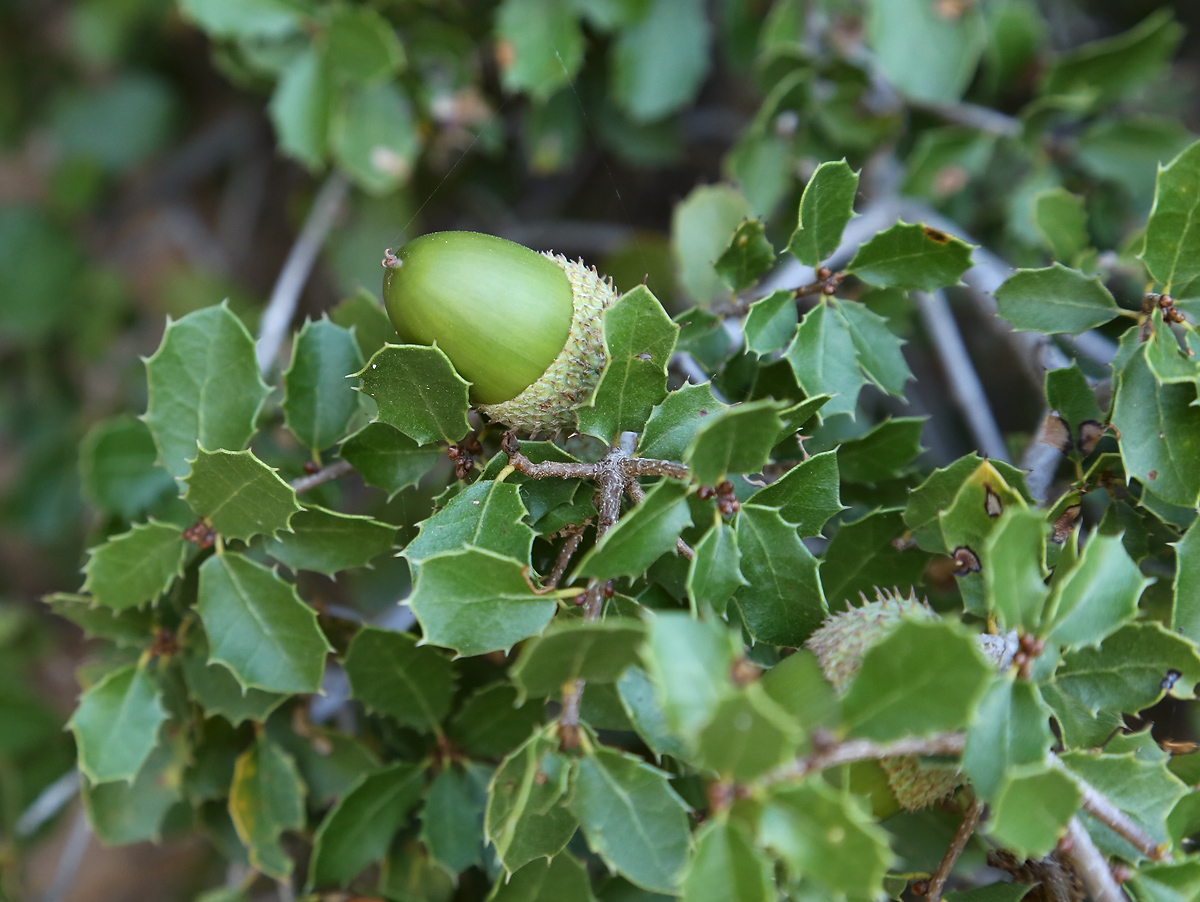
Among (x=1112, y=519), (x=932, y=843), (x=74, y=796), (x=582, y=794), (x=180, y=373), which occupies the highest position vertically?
(x=180, y=373)

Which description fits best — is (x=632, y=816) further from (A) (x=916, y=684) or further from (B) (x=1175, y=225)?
(B) (x=1175, y=225)

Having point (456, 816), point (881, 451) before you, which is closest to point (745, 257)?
point (881, 451)

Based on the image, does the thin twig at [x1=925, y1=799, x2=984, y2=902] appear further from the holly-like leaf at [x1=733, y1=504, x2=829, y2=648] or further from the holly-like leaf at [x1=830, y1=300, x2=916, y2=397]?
the holly-like leaf at [x1=830, y1=300, x2=916, y2=397]

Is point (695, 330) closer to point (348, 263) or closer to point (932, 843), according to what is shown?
point (932, 843)

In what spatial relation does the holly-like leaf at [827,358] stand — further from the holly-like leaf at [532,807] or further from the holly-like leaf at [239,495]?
the holly-like leaf at [239,495]

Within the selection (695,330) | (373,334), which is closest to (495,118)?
(373,334)
